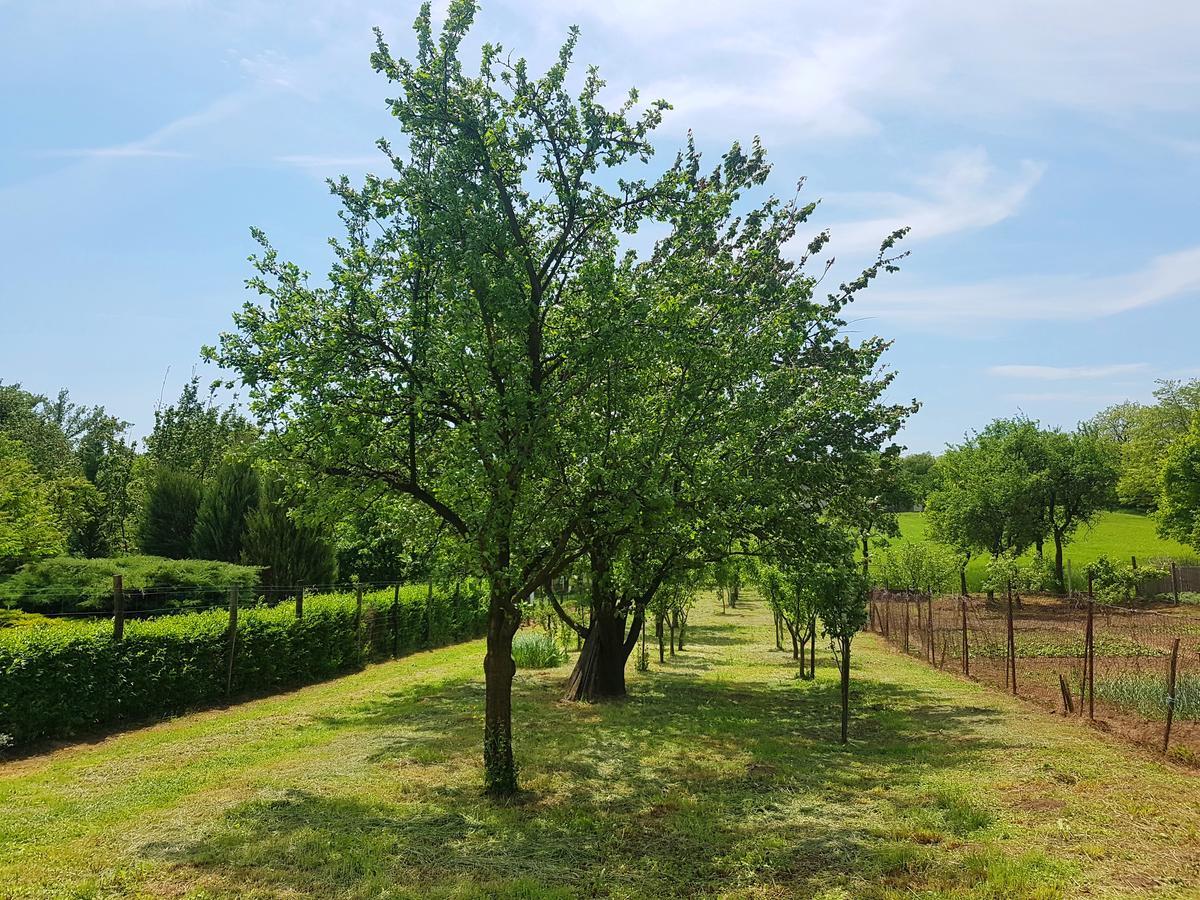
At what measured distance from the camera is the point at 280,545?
869 inches

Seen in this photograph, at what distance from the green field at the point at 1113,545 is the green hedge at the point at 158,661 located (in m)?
30.7

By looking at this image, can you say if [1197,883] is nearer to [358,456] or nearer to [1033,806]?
[1033,806]

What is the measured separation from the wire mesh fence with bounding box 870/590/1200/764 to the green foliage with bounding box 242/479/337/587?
16974mm

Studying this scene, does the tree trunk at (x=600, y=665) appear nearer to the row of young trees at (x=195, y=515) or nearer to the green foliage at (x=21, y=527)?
the row of young trees at (x=195, y=515)

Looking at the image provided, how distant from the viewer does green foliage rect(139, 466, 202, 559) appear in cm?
2458

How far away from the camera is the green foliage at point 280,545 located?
2183cm

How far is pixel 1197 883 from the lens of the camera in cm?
534

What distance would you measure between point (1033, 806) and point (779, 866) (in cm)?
289

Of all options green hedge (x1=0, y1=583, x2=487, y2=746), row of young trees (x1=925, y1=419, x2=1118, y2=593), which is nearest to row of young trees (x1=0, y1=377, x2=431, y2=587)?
green hedge (x1=0, y1=583, x2=487, y2=746)

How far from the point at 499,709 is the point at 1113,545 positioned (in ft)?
171

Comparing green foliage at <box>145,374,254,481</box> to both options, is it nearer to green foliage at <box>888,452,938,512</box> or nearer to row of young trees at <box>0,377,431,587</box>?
row of young trees at <box>0,377,431,587</box>

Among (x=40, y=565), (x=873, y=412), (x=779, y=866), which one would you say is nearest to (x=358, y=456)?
(x=779, y=866)

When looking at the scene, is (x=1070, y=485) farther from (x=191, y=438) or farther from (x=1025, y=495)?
(x=191, y=438)

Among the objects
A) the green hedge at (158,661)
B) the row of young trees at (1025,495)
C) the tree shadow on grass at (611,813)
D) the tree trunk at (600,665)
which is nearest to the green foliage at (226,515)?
the green hedge at (158,661)
